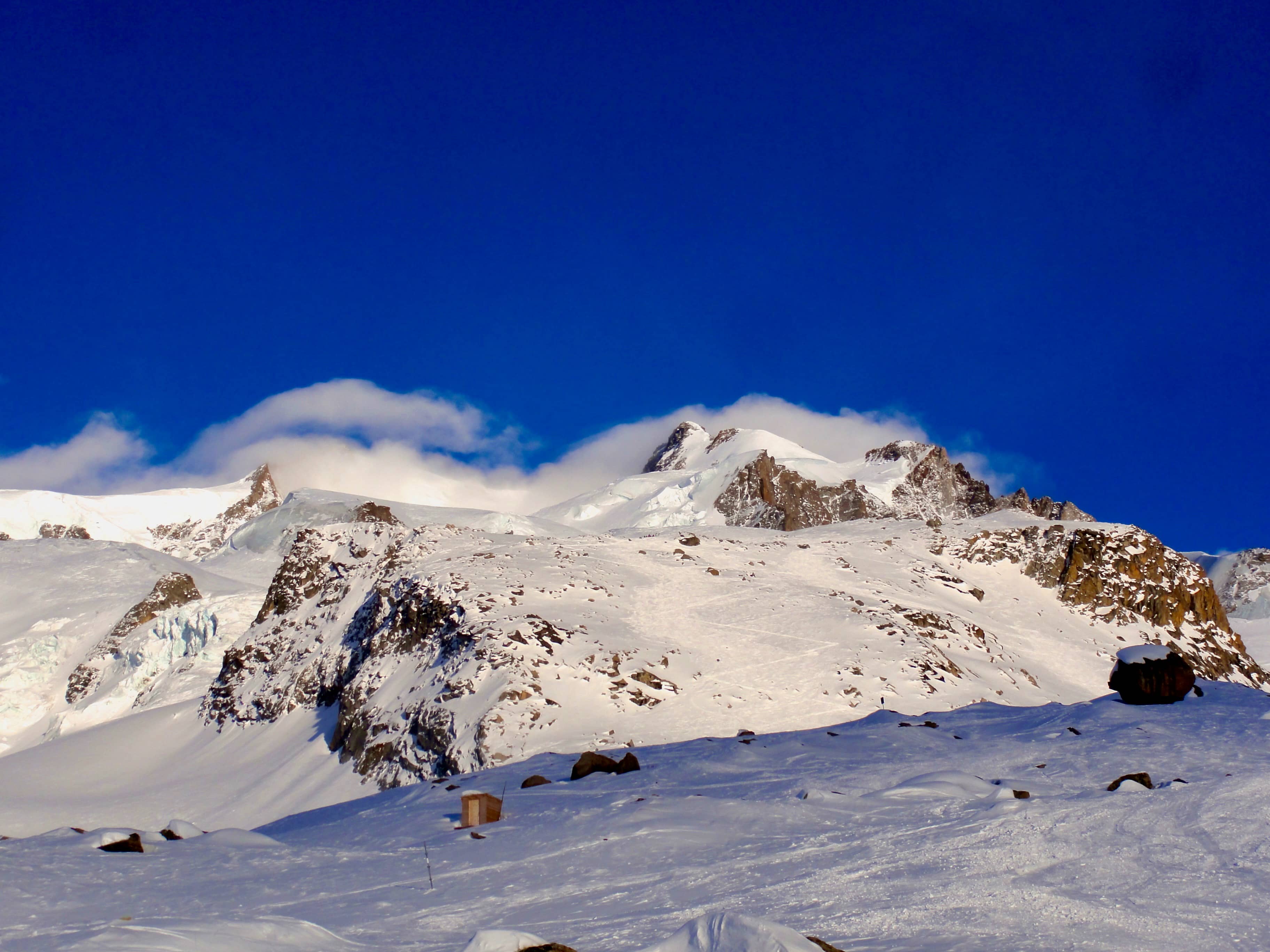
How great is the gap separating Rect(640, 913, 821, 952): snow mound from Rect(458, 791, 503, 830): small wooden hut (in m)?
6.00

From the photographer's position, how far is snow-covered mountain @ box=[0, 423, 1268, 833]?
2519cm

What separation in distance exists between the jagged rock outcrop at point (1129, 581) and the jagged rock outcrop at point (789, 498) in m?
82.2

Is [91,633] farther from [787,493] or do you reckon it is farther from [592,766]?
[787,493]

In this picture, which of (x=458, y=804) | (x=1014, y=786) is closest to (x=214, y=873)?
(x=458, y=804)

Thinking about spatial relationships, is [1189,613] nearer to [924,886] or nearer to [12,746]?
[924,886]

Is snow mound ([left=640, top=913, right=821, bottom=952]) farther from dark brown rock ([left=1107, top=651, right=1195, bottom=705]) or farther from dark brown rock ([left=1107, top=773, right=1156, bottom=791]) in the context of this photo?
dark brown rock ([left=1107, top=651, right=1195, bottom=705])

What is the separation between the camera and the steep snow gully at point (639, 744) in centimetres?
647

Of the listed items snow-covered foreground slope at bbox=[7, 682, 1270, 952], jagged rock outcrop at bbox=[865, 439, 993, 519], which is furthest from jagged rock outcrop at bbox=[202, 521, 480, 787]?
jagged rock outcrop at bbox=[865, 439, 993, 519]

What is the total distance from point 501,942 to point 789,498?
5892 inches

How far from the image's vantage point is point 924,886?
672cm

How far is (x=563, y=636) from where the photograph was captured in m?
27.3

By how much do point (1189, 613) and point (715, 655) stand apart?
3378 centimetres

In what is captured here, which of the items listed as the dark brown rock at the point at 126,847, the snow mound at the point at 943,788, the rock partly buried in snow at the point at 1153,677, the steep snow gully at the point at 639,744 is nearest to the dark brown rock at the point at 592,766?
the steep snow gully at the point at 639,744

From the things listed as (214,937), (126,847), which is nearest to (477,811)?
(126,847)
